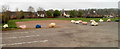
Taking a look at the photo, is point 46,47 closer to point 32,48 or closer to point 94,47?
point 32,48

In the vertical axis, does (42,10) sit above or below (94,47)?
above

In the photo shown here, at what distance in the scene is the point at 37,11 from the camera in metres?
81.2

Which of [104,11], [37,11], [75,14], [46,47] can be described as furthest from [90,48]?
[104,11]

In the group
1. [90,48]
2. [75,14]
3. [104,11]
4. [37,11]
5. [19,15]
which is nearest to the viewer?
[90,48]

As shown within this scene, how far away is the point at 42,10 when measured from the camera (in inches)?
3219

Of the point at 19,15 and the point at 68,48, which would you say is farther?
the point at 19,15

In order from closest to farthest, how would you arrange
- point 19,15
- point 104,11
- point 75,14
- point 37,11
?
1. point 19,15
2. point 75,14
3. point 37,11
4. point 104,11

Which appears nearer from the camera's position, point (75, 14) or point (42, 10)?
point (75, 14)

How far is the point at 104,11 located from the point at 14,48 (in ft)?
306

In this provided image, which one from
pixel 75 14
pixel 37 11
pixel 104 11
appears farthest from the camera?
pixel 104 11

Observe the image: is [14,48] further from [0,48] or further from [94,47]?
[94,47]

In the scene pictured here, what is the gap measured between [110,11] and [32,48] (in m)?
95.4

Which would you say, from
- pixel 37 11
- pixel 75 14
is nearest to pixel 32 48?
pixel 75 14

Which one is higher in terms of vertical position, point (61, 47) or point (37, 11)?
point (37, 11)
